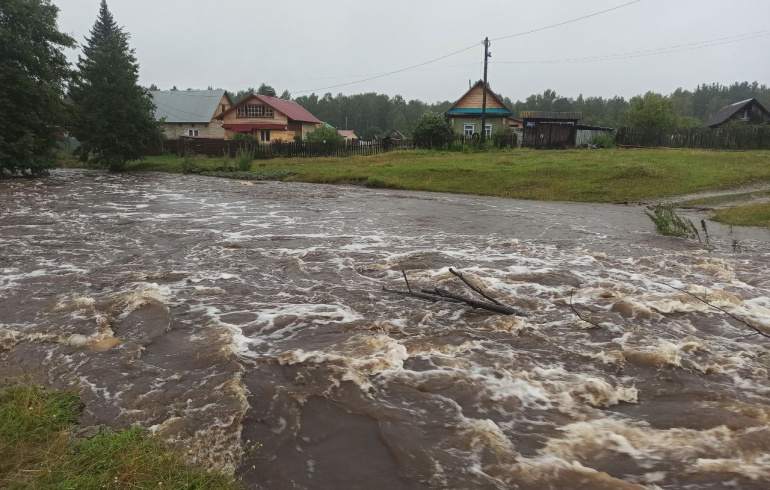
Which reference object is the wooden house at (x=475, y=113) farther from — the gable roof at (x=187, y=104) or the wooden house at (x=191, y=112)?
the gable roof at (x=187, y=104)

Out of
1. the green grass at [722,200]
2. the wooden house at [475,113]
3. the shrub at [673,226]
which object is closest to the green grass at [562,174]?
the green grass at [722,200]

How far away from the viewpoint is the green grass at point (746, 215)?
48.7 ft

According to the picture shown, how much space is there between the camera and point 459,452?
398 centimetres

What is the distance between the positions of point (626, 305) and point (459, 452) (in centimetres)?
457

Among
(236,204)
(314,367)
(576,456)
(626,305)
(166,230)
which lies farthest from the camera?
(236,204)

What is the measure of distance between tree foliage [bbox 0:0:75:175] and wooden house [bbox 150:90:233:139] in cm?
2655

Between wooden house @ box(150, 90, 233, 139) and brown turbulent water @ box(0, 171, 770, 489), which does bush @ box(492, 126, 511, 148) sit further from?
wooden house @ box(150, 90, 233, 139)

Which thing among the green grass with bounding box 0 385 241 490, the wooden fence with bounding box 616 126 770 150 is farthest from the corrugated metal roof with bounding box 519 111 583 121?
the green grass with bounding box 0 385 241 490

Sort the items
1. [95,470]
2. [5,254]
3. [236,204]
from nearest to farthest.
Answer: [95,470]
[5,254]
[236,204]

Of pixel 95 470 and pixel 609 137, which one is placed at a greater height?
pixel 609 137

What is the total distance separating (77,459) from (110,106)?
35936mm

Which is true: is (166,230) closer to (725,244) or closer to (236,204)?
(236,204)

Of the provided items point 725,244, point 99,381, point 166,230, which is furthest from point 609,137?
point 99,381

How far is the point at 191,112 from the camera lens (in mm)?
59656
